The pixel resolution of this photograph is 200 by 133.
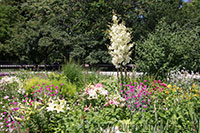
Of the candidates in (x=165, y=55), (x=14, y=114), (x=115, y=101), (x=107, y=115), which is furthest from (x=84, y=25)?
(x=107, y=115)

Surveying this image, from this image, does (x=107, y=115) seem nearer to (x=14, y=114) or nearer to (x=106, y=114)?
(x=106, y=114)

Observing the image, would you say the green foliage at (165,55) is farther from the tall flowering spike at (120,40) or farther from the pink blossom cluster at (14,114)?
the pink blossom cluster at (14,114)

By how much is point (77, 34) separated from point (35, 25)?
14.6ft

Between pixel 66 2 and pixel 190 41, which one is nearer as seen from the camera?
pixel 190 41

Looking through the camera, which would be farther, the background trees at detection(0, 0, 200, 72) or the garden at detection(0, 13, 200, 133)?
the background trees at detection(0, 0, 200, 72)

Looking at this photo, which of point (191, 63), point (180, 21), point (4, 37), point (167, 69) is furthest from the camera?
point (4, 37)

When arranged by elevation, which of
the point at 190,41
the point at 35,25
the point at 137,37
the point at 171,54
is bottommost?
the point at 171,54

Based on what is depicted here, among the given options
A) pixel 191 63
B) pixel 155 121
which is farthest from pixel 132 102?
pixel 191 63

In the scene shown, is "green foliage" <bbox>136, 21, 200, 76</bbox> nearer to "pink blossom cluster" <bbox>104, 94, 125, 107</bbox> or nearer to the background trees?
"pink blossom cluster" <bbox>104, 94, 125, 107</bbox>

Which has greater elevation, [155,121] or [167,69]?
[167,69]

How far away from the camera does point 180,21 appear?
71.3 feet

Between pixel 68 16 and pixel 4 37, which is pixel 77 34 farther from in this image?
pixel 4 37

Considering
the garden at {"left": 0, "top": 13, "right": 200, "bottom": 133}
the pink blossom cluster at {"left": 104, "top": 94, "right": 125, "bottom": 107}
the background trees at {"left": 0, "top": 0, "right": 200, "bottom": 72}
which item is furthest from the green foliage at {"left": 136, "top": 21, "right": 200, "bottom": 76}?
the background trees at {"left": 0, "top": 0, "right": 200, "bottom": 72}

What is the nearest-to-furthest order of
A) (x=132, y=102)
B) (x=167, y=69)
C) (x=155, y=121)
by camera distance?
(x=155, y=121)
(x=132, y=102)
(x=167, y=69)
